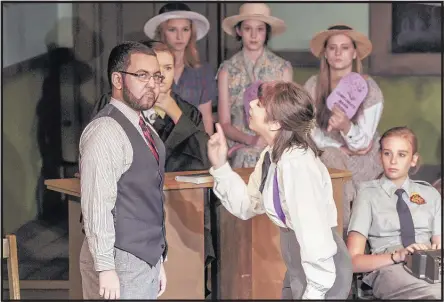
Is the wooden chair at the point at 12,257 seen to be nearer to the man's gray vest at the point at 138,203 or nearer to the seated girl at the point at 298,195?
the man's gray vest at the point at 138,203

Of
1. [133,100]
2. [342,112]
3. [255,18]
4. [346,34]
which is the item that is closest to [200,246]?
[133,100]

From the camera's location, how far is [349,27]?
22.1 ft

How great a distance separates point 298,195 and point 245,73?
2.33m

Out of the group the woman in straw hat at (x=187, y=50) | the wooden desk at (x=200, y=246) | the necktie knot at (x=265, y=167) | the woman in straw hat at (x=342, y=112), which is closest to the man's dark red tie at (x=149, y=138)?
the necktie knot at (x=265, y=167)

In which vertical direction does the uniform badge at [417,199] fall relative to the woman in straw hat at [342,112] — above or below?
below

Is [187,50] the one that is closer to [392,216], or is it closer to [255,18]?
[255,18]

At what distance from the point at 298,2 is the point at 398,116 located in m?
1.03

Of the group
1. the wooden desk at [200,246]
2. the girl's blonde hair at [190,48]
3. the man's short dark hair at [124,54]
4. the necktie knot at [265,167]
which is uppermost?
the girl's blonde hair at [190,48]

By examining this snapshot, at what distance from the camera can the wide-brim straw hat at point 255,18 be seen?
665cm

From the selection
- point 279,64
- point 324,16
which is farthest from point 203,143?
point 324,16

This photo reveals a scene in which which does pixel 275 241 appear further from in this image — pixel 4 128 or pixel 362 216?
pixel 4 128

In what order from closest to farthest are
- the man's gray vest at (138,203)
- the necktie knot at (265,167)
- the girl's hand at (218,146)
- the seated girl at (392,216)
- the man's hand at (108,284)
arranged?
the man's hand at (108,284) < the man's gray vest at (138,203) < the necktie knot at (265,167) < the girl's hand at (218,146) < the seated girl at (392,216)

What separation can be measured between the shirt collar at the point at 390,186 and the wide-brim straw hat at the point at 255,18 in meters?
1.27

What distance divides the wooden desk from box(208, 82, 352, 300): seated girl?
0.86 metres
